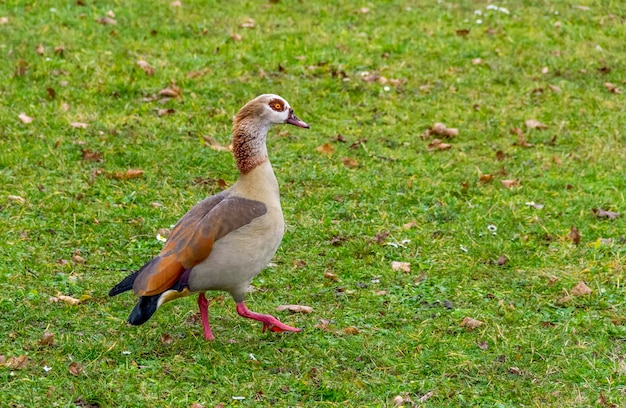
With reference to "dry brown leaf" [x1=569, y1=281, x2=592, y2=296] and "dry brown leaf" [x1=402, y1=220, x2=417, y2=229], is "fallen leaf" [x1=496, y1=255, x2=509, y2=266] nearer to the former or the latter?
"dry brown leaf" [x1=569, y1=281, x2=592, y2=296]

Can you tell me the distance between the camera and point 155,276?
5480mm

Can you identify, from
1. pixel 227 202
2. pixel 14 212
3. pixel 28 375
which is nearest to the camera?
pixel 28 375

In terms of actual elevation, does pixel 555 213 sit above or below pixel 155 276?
below

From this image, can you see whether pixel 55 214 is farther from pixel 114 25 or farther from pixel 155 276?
pixel 114 25

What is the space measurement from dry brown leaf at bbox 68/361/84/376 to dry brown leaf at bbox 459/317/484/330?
2526 mm

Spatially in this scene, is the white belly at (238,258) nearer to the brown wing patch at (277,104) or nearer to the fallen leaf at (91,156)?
the brown wing patch at (277,104)

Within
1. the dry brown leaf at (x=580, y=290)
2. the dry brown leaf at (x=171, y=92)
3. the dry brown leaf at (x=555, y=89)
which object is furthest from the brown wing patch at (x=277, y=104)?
the dry brown leaf at (x=555, y=89)

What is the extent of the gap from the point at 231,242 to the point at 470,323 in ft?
5.74

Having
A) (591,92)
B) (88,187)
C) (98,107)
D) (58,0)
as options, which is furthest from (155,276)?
(58,0)

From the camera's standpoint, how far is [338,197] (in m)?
8.43

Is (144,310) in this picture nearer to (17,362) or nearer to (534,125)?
(17,362)

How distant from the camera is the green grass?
5.59m

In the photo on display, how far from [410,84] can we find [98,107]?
3.73 metres

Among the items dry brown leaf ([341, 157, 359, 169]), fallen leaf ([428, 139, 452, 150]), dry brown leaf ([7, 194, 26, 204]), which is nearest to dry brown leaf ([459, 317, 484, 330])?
dry brown leaf ([341, 157, 359, 169])
